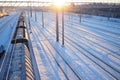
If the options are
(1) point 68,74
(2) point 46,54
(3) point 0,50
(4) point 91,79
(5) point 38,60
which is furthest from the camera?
(3) point 0,50

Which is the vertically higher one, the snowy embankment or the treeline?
the treeline

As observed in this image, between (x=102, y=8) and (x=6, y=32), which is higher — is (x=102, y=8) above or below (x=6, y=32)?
above

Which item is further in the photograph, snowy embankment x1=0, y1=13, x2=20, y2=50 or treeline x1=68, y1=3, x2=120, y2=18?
treeline x1=68, y1=3, x2=120, y2=18

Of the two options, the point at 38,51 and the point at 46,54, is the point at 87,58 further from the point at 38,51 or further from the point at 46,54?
the point at 38,51

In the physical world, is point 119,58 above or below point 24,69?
below

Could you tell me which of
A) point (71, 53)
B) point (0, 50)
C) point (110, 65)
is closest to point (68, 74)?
point (110, 65)

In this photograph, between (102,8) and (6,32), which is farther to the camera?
(102,8)

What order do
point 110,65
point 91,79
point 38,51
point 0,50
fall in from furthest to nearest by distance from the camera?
point 0,50 → point 38,51 → point 110,65 → point 91,79

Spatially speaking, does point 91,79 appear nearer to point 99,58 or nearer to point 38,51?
point 99,58

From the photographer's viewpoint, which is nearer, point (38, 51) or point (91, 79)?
point (91, 79)

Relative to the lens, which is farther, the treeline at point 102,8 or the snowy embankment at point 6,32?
the treeline at point 102,8

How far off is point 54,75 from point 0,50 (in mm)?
9168

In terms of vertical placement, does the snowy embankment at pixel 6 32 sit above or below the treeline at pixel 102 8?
below

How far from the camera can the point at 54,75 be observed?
1222cm
